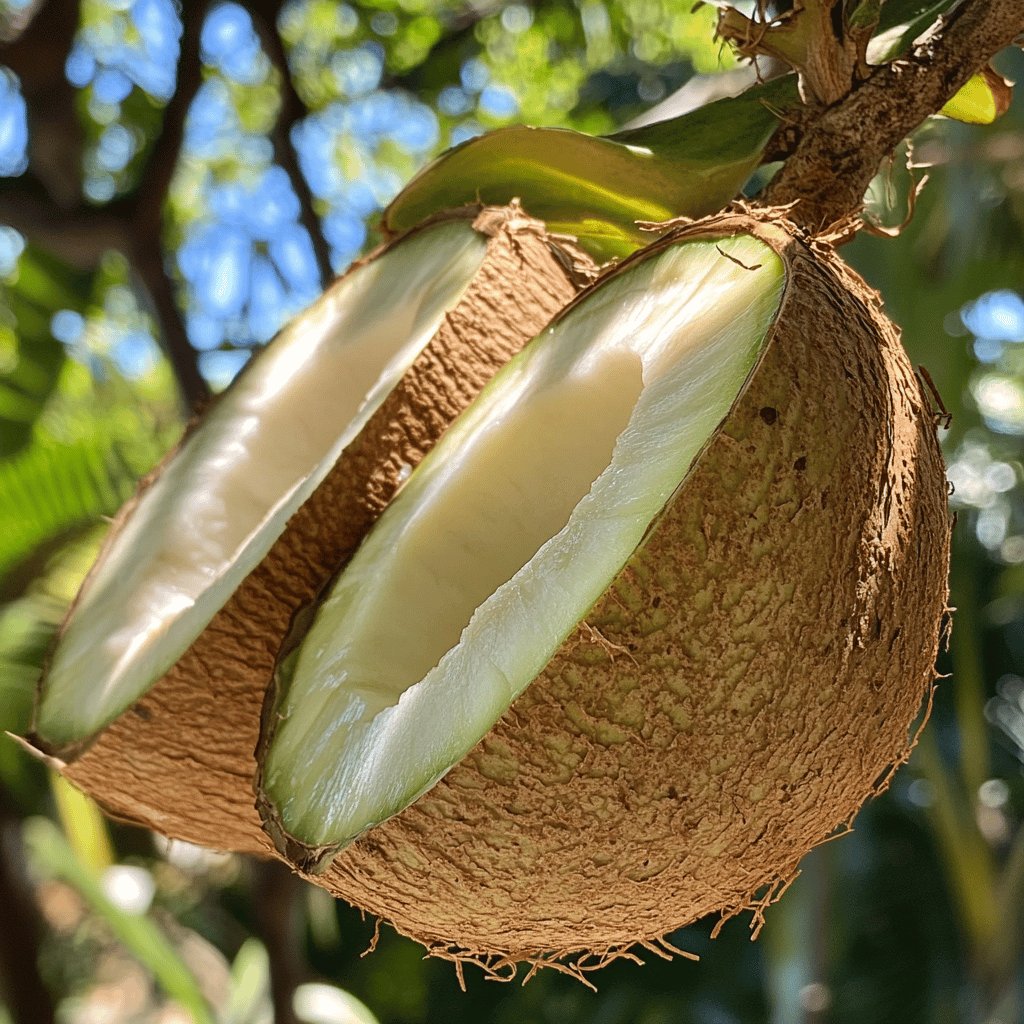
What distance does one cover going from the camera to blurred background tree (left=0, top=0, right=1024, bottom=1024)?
4.56 ft

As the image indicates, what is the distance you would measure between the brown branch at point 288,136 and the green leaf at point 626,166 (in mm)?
1070

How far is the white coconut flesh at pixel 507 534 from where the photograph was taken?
1.13 ft

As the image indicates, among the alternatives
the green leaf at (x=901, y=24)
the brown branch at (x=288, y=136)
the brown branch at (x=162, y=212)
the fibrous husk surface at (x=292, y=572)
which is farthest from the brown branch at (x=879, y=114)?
the brown branch at (x=288, y=136)

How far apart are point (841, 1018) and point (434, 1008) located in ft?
4.28

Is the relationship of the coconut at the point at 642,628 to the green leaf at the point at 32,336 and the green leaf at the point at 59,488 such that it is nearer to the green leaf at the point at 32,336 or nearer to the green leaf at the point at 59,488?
the green leaf at the point at 59,488

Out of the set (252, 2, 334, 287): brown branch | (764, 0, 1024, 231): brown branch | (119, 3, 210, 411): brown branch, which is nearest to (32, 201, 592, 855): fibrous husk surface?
(764, 0, 1024, 231): brown branch

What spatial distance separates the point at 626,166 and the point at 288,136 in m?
1.25

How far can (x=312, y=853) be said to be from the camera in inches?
13.9

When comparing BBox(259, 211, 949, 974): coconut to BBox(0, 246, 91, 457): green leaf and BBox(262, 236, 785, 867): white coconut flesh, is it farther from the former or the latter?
BBox(0, 246, 91, 457): green leaf

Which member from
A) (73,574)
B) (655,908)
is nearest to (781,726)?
(655,908)

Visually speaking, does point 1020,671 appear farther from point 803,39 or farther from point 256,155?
point 803,39

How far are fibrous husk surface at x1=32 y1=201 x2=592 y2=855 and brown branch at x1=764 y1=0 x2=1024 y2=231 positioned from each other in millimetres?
129

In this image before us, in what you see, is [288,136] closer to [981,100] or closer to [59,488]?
[59,488]

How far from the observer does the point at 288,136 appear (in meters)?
1.60
